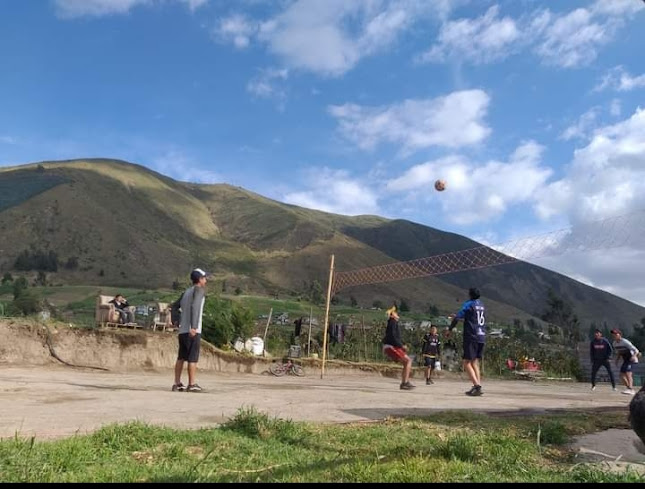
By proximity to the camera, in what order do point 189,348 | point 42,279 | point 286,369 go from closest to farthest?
point 189,348 → point 286,369 → point 42,279

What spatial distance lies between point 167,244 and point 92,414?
4591 inches

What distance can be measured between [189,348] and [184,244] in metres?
120

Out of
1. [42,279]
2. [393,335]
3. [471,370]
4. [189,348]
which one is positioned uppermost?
[42,279]

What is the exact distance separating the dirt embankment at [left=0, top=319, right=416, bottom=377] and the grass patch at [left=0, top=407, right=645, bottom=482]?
10959 mm

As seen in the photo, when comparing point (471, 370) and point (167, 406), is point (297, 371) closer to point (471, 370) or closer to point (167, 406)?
point (471, 370)

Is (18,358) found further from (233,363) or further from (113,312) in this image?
(233,363)

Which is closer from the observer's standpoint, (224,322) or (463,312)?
(463,312)

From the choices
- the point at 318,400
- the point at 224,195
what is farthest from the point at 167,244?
the point at 318,400

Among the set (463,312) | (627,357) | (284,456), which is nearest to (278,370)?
(463,312)

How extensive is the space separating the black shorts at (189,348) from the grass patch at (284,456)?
401cm

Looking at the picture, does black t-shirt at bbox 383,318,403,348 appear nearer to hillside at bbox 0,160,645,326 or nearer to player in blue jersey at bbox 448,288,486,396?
player in blue jersey at bbox 448,288,486,396

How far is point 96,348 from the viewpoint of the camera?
49.2 ft

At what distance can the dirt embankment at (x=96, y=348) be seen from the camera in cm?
1412
